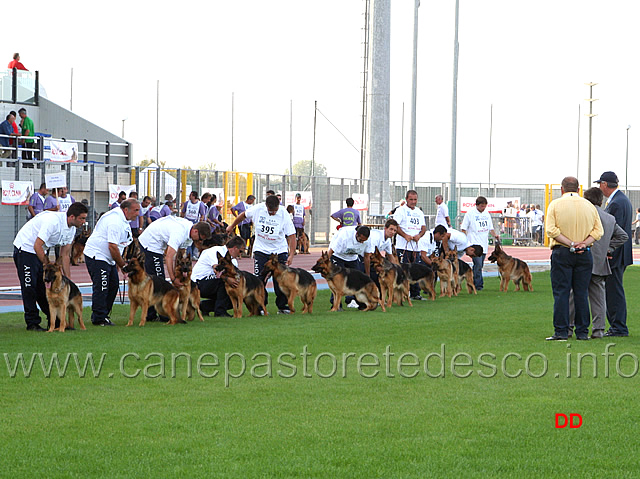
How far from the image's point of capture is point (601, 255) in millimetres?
10656

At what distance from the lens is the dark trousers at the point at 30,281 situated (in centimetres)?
1123

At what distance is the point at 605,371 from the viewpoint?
8.34 metres

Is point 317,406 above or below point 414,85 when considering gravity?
below

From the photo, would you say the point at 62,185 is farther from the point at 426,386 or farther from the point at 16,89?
the point at 426,386

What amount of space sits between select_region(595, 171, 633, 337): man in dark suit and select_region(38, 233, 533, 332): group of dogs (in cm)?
413

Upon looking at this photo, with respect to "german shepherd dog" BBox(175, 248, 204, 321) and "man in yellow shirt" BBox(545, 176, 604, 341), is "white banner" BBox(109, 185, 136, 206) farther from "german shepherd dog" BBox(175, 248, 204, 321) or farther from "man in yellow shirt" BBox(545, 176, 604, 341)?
"man in yellow shirt" BBox(545, 176, 604, 341)

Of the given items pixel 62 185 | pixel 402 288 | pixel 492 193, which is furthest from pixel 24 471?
pixel 492 193

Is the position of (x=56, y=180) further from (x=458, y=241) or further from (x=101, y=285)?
(x=101, y=285)

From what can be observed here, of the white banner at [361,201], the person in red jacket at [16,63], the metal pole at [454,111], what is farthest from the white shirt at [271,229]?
the person in red jacket at [16,63]

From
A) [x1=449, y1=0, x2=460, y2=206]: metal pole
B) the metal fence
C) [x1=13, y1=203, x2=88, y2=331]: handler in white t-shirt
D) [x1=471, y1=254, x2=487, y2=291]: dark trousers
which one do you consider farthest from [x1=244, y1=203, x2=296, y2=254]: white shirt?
[x1=449, y1=0, x2=460, y2=206]: metal pole

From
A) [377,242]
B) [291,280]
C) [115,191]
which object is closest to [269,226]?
[291,280]

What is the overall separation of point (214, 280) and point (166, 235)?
1.19 m

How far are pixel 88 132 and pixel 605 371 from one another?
3227cm

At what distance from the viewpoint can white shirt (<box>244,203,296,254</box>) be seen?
13.7m
